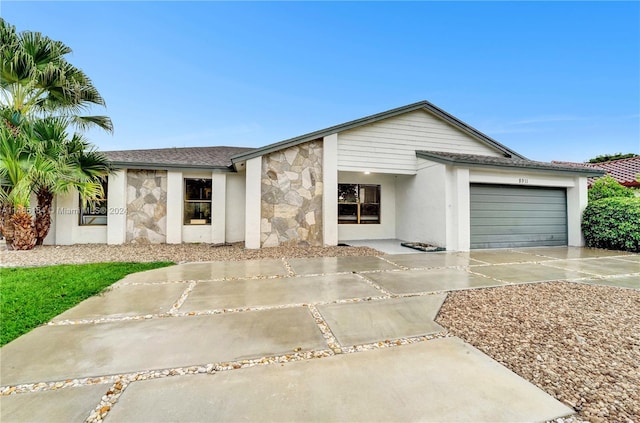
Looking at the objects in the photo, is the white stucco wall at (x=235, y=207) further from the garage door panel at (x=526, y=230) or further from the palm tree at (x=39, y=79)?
the garage door panel at (x=526, y=230)

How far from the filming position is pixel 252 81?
49.1ft

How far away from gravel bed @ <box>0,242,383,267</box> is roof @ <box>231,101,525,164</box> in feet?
9.56

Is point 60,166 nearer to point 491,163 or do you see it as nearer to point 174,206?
point 174,206

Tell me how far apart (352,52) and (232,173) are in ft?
31.5

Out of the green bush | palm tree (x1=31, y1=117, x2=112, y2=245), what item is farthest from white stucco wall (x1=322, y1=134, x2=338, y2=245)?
the green bush

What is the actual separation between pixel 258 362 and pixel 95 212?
10.1m

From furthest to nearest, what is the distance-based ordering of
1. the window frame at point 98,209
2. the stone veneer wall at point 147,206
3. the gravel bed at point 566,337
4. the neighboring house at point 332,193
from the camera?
the stone veneer wall at point 147,206 → the window frame at point 98,209 → the neighboring house at point 332,193 → the gravel bed at point 566,337

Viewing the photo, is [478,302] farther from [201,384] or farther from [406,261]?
[201,384]

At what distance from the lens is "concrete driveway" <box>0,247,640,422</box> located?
1668 millimetres

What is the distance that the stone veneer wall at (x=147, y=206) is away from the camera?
29.6 ft

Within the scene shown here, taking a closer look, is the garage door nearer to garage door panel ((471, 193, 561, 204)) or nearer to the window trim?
garage door panel ((471, 193, 561, 204))

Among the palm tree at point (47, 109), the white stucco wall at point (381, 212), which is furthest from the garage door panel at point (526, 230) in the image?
the palm tree at point (47, 109)

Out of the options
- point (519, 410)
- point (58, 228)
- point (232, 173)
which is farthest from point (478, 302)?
point (58, 228)

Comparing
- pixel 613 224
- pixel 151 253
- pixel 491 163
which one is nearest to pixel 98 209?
pixel 151 253
